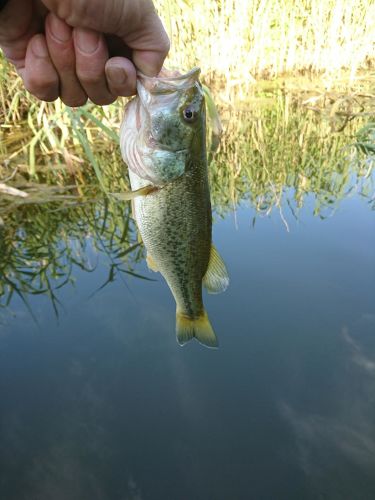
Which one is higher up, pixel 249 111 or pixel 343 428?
pixel 249 111

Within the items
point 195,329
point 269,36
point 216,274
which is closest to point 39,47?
point 216,274

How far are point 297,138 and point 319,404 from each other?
14.5ft

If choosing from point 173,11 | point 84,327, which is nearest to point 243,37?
point 173,11

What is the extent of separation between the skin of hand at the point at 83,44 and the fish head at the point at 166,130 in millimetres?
90

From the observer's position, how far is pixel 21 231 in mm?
4207

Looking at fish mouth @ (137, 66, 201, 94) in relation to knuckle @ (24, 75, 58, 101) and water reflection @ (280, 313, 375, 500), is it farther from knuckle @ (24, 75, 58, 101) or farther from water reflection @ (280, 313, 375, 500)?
water reflection @ (280, 313, 375, 500)

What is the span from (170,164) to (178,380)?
Result: 157 centimetres

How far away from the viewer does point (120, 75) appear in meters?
1.56

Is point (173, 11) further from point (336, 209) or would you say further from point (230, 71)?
point (336, 209)

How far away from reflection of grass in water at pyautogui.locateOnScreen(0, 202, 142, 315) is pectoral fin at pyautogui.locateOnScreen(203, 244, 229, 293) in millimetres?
1803

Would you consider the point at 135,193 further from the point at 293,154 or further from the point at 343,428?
the point at 293,154

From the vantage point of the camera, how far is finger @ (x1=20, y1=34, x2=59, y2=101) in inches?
64.4

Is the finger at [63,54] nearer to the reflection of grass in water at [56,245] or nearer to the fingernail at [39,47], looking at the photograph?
the fingernail at [39,47]

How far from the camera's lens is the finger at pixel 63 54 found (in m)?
1.55
